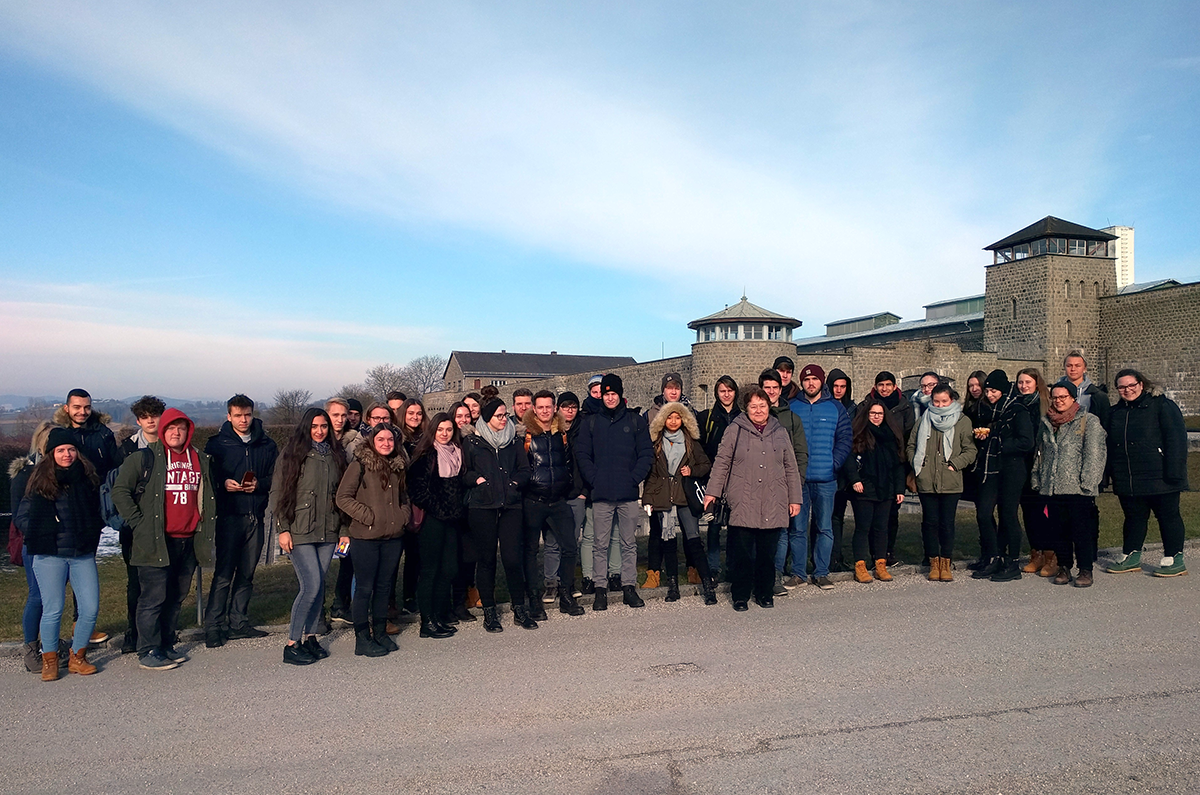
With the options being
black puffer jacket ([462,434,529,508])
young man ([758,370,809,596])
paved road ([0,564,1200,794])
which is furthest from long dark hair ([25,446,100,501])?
young man ([758,370,809,596])

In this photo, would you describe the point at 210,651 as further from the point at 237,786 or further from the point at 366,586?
the point at 237,786

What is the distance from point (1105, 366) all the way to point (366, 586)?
145 ft

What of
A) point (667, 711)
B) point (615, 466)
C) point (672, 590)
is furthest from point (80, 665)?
point (672, 590)

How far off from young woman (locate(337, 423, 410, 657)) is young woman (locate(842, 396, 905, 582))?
412 cm

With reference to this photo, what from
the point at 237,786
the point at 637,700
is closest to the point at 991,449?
the point at 637,700

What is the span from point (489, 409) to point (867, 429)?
3547 mm

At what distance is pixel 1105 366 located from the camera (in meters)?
39.8

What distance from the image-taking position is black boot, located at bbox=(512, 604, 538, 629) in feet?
19.1

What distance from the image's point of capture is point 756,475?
6.32 metres

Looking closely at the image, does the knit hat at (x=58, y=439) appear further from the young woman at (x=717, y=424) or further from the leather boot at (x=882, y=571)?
the leather boot at (x=882, y=571)

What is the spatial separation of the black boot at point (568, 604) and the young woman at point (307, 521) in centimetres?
177

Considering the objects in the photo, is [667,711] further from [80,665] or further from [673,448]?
[80,665]

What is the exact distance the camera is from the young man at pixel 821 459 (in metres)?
7.11

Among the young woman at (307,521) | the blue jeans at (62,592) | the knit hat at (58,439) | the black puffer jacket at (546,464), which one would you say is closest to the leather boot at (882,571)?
the black puffer jacket at (546,464)
